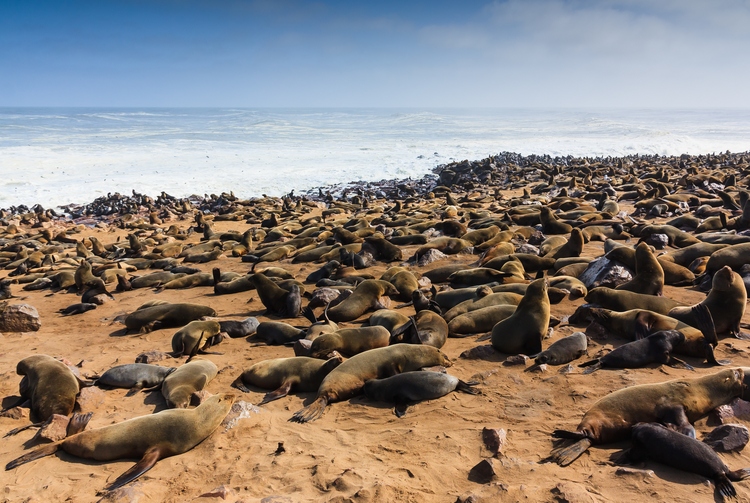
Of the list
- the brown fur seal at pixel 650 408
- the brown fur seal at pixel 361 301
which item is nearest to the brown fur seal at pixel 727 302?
the brown fur seal at pixel 650 408

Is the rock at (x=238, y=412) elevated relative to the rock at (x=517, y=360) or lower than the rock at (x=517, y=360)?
lower

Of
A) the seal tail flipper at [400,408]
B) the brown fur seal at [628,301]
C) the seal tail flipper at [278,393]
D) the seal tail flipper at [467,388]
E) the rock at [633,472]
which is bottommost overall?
the seal tail flipper at [278,393]

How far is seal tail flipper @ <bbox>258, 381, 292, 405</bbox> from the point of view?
4.29 m

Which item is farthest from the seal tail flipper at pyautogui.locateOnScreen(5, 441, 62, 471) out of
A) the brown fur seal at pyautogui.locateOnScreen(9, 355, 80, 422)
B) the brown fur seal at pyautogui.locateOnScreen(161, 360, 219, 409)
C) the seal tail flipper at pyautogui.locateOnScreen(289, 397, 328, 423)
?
the seal tail flipper at pyautogui.locateOnScreen(289, 397, 328, 423)

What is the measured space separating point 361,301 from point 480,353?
1.94 metres

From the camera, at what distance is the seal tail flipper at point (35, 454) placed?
3391 mm

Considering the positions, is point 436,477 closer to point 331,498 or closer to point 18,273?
point 331,498

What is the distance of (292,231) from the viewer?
1248 cm

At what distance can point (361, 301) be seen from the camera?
630 cm

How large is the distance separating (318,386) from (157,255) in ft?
25.6

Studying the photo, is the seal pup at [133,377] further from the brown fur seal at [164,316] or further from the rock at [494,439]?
the rock at [494,439]

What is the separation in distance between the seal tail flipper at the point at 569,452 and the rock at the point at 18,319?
6735mm

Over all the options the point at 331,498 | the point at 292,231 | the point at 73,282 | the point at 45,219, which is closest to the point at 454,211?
the point at 292,231

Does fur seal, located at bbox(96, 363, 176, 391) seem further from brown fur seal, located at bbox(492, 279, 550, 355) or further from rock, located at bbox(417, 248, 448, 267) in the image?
rock, located at bbox(417, 248, 448, 267)
